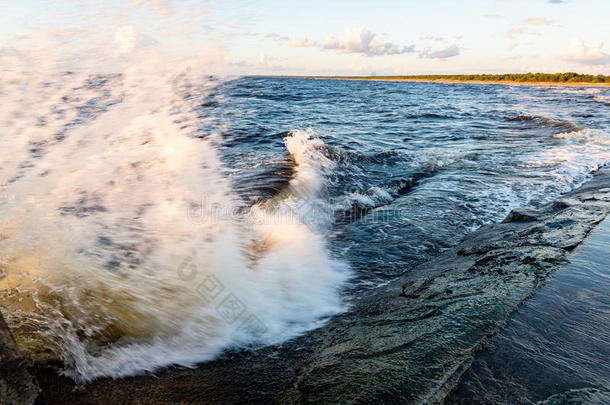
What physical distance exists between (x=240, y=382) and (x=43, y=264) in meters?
2.15

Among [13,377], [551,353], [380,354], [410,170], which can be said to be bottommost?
[410,170]

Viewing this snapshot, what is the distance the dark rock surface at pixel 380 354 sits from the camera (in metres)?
1.87

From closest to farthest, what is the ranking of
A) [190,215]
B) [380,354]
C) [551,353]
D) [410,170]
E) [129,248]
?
[551,353], [380,354], [129,248], [190,215], [410,170]

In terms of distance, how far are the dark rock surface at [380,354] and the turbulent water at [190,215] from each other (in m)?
0.20

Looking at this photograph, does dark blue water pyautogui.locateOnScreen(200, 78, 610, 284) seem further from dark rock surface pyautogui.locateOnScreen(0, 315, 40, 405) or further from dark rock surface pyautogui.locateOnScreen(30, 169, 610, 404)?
dark rock surface pyautogui.locateOnScreen(0, 315, 40, 405)

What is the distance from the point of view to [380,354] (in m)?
2.12

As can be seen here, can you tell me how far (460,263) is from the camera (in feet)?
12.0

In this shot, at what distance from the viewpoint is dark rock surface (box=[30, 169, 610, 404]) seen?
187cm

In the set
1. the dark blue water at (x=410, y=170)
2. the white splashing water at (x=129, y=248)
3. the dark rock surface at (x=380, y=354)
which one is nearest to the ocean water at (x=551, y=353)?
the dark rock surface at (x=380, y=354)

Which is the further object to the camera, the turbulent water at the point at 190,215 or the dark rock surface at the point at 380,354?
the turbulent water at the point at 190,215

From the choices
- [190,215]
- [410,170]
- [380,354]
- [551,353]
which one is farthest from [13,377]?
[410,170]

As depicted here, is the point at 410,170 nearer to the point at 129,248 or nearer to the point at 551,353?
the point at 129,248

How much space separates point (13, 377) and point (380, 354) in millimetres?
1786

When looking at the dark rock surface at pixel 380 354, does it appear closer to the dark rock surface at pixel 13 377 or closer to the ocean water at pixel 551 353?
the ocean water at pixel 551 353
